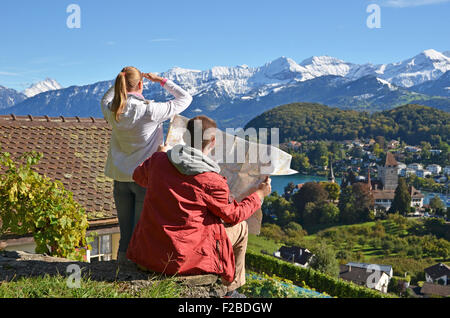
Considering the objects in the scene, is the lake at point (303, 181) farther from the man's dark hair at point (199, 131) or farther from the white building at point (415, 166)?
the man's dark hair at point (199, 131)

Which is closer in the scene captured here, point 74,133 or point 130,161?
point 130,161

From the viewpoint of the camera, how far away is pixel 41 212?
4.19 m

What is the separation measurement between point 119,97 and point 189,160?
2.39 feet

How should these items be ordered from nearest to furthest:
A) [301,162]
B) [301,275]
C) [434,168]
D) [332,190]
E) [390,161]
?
[301,275] < [332,190] < [390,161] < [434,168] < [301,162]

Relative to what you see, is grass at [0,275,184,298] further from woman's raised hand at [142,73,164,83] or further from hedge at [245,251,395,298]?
hedge at [245,251,395,298]

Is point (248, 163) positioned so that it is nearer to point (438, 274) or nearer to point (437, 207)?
point (438, 274)

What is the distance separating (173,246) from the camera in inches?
96.7

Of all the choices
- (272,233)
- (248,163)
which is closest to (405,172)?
(272,233)

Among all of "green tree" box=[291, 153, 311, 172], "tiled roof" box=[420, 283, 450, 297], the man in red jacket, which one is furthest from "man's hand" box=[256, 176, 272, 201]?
"green tree" box=[291, 153, 311, 172]

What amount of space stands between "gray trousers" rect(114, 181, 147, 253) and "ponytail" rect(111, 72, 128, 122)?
0.49 metres

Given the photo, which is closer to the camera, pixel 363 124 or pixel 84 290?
pixel 84 290
